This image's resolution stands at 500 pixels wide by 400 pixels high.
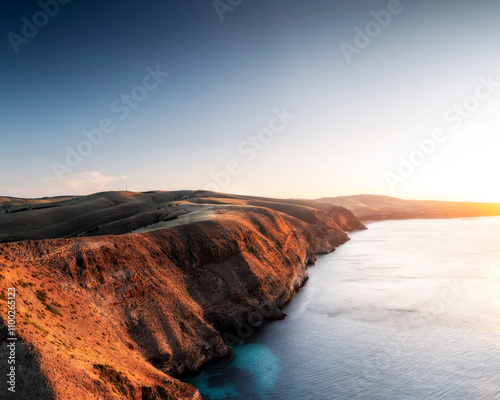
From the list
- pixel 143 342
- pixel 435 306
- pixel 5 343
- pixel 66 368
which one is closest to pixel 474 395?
pixel 435 306

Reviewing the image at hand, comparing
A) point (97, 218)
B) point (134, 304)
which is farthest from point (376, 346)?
point (97, 218)

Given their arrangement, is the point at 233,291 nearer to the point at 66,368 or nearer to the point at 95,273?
the point at 95,273

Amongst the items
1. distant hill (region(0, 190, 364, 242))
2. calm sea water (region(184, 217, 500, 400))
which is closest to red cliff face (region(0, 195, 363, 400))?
calm sea water (region(184, 217, 500, 400))

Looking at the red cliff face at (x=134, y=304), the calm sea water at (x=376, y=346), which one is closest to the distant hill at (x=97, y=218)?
the red cliff face at (x=134, y=304)

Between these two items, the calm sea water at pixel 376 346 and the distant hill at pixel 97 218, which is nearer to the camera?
the calm sea water at pixel 376 346

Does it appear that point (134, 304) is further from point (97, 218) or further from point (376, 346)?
point (97, 218)

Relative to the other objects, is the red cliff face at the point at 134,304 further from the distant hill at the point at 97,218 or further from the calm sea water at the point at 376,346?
the distant hill at the point at 97,218
